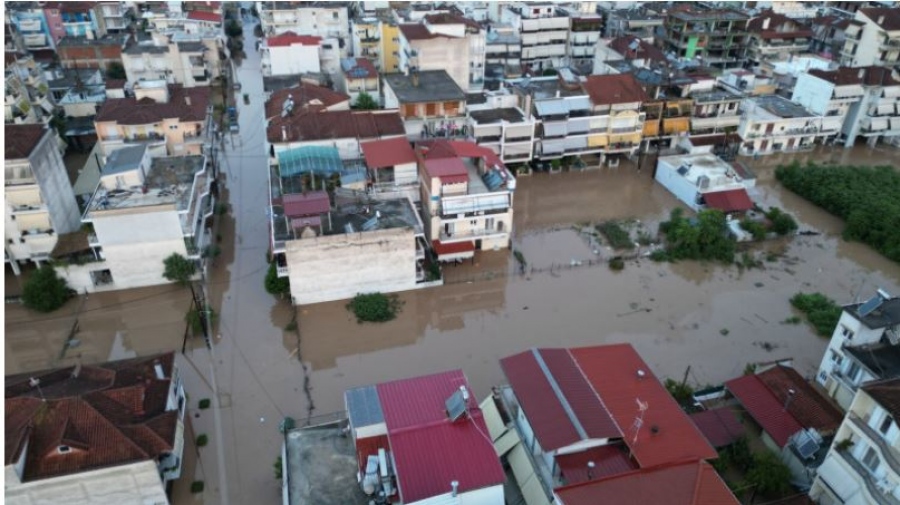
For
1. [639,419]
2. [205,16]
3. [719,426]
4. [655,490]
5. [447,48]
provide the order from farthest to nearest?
[205,16] → [447,48] → [719,426] → [639,419] → [655,490]

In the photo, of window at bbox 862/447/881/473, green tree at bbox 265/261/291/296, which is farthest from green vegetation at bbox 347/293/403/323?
window at bbox 862/447/881/473

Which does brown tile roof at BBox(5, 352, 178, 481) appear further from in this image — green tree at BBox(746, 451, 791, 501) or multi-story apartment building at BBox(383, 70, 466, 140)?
multi-story apartment building at BBox(383, 70, 466, 140)

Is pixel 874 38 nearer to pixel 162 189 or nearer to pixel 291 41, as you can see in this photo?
pixel 291 41

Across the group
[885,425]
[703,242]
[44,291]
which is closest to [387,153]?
[44,291]

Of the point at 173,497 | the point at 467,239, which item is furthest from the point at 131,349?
Answer: the point at 467,239

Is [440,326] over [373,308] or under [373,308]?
under

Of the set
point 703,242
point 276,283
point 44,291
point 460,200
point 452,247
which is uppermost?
point 460,200

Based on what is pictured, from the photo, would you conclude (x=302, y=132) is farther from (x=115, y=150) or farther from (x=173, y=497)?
(x=173, y=497)

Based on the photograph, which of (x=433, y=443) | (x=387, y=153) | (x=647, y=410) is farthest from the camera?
(x=387, y=153)

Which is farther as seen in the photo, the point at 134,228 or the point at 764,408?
the point at 134,228
